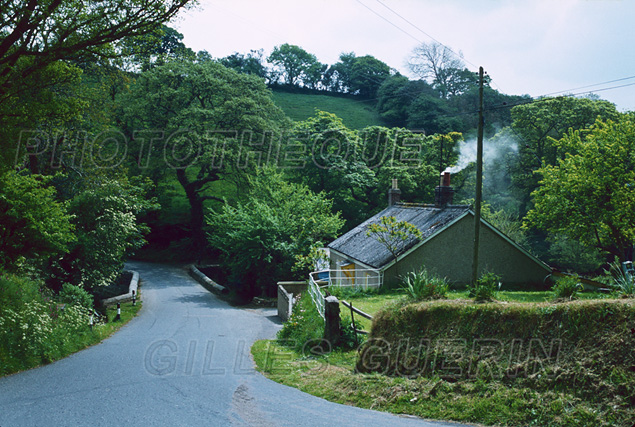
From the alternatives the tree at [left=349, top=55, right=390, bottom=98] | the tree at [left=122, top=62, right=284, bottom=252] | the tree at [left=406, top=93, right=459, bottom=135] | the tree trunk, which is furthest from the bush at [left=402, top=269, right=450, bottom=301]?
the tree at [left=349, top=55, right=390, bottom=98]

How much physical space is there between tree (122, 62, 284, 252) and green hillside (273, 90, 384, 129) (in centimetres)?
4163

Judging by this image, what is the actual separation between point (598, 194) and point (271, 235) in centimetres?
2090

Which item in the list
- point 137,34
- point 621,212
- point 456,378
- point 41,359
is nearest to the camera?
point 456,378

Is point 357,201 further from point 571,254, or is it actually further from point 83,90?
point 83,90

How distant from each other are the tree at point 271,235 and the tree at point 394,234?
685 centimetres

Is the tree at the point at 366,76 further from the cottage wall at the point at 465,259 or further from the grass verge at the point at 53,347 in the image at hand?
the grass verge at the point at 53,347

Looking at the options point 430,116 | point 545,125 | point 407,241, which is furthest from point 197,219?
point 430,116

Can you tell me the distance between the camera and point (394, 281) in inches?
1001

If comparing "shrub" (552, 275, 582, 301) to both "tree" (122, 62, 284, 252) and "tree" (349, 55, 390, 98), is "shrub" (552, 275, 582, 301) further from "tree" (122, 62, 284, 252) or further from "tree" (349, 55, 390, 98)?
"tree" (349, 55, 390, 98)

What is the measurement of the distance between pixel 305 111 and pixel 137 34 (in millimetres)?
76758

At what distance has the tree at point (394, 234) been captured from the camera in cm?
2517

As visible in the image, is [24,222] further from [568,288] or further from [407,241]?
[407,241]

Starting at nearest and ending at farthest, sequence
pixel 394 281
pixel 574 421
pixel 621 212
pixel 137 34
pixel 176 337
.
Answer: pixel 574 421 < pixel 137 34 < pixel 176 337 < pixel 394 281 < pixel 621 212

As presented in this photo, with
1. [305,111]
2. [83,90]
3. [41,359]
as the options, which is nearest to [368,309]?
[41,359]
